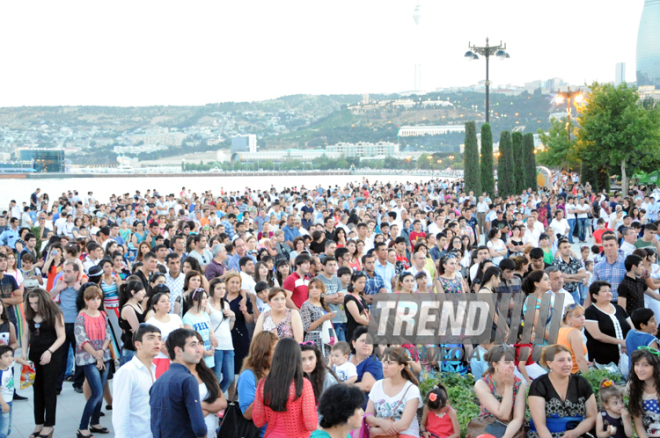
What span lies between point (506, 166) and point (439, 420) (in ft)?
94.1

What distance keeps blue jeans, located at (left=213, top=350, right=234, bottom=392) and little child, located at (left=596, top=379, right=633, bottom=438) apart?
144 inches

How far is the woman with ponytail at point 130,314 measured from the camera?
604cm

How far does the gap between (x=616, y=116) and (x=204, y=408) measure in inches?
1353

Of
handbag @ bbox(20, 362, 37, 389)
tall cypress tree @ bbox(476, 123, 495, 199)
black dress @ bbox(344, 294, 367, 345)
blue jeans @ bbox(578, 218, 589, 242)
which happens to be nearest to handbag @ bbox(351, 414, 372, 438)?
black dress @ bbox(344, 294, 367, 345)

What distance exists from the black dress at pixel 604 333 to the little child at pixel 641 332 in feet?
1.07

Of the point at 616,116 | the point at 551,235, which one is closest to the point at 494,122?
the point at 616,116

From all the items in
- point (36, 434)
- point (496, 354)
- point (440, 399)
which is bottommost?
point (36, 434)

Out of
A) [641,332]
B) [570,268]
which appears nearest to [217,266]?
[570,268]

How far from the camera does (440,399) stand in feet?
15.3

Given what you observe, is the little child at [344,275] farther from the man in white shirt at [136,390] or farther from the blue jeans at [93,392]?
the man in white shirt at [136,390]

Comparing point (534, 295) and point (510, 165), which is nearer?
point (534, 295)

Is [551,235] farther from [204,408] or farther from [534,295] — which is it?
[204,408]

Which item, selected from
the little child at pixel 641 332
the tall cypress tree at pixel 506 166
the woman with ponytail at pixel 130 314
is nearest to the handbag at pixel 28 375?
the woman with ponytail at pixel 130 314

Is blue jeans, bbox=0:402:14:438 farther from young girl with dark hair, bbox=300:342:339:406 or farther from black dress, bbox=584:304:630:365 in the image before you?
black dress, bbox=584:304:630:365
